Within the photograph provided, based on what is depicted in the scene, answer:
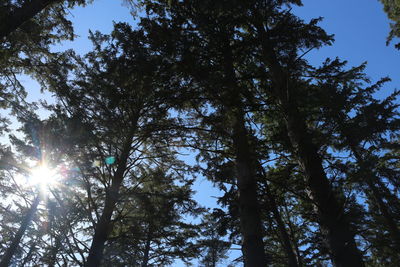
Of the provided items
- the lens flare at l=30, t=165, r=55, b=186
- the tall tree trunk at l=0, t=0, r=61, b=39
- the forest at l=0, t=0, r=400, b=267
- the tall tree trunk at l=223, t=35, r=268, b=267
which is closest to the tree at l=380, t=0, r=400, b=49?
the forest at l=0, t=0, r=400, b=267

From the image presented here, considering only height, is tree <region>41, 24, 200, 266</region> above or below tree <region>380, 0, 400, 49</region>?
below

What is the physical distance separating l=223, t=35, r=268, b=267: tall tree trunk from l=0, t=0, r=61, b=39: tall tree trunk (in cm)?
483

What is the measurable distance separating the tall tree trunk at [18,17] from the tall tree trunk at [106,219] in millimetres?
4562

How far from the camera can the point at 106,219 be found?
793 centimetres

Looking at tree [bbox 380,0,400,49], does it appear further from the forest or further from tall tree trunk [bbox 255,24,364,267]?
tall tree trunk [bbox 255,24,364,267]

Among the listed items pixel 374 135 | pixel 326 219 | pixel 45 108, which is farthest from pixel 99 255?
pixel 374 135

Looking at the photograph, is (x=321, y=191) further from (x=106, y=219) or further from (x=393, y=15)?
(x=393, y=15)

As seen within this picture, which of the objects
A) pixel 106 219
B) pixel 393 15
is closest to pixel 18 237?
pixel 106 219

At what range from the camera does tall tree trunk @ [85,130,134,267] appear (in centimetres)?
723

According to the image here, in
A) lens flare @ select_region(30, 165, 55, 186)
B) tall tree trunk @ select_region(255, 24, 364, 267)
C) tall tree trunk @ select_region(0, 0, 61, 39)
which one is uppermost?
lens flare @ select_region(30, 165, 55, 186)

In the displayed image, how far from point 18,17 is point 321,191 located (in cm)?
720

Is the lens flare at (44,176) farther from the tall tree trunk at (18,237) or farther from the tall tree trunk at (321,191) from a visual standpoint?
the tall tree trunk at (321,191)

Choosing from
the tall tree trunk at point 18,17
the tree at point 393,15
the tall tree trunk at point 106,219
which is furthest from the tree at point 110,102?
the tree at point 393,15

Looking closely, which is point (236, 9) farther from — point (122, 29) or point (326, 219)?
point (326, 219)
